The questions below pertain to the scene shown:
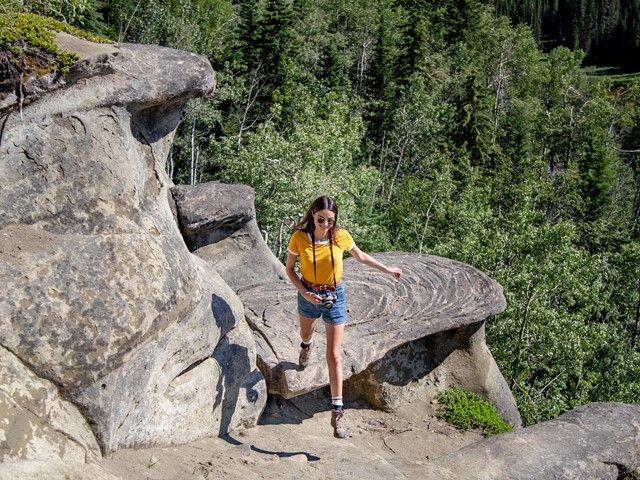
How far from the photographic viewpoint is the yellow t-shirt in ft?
29.5

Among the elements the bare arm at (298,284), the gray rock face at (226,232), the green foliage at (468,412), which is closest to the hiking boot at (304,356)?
the bare arm at (298,284)

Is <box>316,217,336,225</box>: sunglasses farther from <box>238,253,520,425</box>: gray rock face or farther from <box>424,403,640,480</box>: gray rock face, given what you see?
<box>424,403,640,480</box>: gray rock face

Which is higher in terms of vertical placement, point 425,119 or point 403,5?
point 403,5

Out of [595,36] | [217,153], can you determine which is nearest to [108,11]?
[217,153]

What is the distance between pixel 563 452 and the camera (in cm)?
1045

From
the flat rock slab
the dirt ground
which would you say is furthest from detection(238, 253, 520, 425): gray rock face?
the dirt ground

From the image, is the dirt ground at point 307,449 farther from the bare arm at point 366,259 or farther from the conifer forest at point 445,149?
the conifer forest at point 445,149

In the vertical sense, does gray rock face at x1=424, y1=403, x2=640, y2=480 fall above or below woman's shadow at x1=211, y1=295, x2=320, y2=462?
below

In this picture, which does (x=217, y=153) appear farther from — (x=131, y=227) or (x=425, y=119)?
(x=131, y=227)

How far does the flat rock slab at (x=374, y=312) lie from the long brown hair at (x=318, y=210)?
8.03 feet

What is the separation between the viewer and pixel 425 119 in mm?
54000

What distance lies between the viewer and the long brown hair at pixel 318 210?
8656 millimetres

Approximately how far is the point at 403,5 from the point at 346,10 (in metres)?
17.2

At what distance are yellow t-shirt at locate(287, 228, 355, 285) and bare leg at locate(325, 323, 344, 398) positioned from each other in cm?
61
